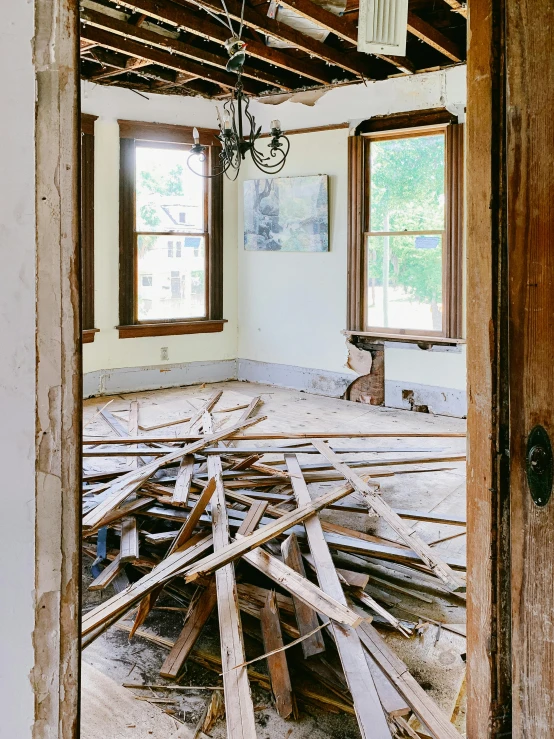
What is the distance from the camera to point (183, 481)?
3.59 m

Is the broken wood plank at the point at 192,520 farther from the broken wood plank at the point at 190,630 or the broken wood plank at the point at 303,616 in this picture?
the broken wood plank at the point at 303,616

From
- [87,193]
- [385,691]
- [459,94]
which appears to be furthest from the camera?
[87,193]

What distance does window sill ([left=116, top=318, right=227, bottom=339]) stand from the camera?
6984 mm

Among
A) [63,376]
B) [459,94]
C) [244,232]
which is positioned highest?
[459,94]

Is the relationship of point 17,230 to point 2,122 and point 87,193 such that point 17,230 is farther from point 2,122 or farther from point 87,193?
point 87,193

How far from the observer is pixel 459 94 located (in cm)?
583

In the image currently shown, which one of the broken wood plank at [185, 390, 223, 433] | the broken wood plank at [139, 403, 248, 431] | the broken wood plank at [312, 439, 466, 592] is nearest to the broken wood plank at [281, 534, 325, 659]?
the broken wood plank at [312, 439, 466, 592]

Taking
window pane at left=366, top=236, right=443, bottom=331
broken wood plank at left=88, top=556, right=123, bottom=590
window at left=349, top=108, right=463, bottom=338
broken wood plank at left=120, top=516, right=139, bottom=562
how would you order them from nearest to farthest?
broken wood plank at left=88, top=556, right=123, bottom=590, broken wood plank at left=120, top=516, right=139, bottom=562, window at left=349, top=108, right=463, bottom=338, window pane at left=366, top=236, right=443, bottom=331

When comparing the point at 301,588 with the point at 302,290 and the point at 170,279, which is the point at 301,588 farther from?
the point at 170,279

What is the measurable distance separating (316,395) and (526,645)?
6125 millimetres

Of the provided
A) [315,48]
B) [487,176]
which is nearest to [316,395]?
[315,48]

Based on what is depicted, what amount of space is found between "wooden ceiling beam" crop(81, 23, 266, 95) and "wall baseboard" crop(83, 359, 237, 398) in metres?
3.04

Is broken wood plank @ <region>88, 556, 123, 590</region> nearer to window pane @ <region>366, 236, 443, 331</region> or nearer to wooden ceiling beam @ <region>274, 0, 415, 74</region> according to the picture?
wooden ceiling beam @ <region>274, 0, 415, 74</region>

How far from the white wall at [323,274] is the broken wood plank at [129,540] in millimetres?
3772
